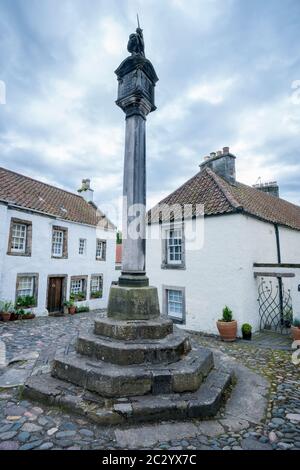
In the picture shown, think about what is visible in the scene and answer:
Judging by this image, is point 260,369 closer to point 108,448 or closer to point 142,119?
point 108,448

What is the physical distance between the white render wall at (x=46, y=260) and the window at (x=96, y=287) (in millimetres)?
320

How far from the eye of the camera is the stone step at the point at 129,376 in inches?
150

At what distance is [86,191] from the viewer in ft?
72.7

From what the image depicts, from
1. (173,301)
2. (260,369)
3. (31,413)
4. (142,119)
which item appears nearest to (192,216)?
(173,301)

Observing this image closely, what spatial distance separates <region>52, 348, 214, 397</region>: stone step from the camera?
12.5 feet

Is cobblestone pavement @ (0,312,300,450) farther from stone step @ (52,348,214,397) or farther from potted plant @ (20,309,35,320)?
potted plant @ (20,309,35,320)

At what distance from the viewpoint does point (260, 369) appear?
5.85 meters

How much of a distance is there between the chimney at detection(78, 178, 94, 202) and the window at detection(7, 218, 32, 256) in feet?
28.4

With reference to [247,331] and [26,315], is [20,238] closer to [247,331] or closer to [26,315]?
[26,315]

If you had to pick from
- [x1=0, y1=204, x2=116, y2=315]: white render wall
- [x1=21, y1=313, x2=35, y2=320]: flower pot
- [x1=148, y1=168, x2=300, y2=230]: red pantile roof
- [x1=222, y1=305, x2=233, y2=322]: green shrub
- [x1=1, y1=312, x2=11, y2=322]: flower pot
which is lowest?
[x1=21, y1=313, x2=35, y2=320]: flower pot

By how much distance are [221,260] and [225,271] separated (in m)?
0.46

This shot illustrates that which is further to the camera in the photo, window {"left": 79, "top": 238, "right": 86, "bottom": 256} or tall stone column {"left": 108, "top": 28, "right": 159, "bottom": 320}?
window {"left": 79, "top": 238, "right": 86, "bottom": 256}

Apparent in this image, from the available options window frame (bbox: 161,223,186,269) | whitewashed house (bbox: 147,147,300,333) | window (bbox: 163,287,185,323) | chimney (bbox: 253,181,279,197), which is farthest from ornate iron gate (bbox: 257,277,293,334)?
chimney (bbox: 253,181,279,197)

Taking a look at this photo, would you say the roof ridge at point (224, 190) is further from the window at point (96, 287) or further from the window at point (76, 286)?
the window at point (96, 287)
